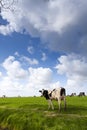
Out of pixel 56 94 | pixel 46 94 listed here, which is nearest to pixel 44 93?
pixel 46 94

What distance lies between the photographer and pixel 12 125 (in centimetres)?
3102

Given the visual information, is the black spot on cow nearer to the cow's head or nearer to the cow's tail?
the cow's head

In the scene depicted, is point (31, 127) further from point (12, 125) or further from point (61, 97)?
point (61, 97)

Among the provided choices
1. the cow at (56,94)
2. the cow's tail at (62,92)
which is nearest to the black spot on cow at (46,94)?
the cow at (56,94)

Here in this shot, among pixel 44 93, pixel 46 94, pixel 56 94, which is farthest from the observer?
pixel 44 93

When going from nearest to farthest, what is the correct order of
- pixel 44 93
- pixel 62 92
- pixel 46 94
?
pixel 62 92 < pixel 46 94 < pixel 44 93

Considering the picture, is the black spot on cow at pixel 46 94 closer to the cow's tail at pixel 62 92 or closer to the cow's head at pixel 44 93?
the cow's head at pixel 44 93

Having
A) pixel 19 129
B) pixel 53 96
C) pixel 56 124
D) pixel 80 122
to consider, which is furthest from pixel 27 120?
pixel 53 96

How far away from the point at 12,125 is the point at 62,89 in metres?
8.59

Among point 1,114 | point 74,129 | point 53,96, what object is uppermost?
point 53,96

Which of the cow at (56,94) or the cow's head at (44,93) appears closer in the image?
the cow at (56,94)

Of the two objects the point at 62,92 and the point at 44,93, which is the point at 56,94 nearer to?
the point at 62,92

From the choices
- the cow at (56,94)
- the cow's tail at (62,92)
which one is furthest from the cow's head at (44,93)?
the cow's tail at (62,92)

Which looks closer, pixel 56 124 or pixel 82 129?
pixel 82 129
